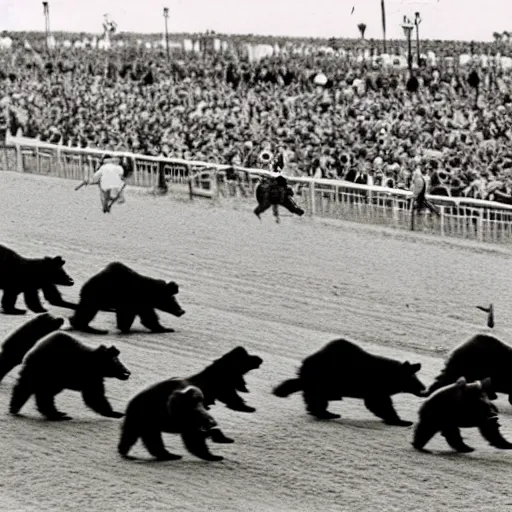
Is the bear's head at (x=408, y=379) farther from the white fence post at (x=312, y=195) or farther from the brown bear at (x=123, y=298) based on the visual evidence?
the white fence post at (x=312, y=195)

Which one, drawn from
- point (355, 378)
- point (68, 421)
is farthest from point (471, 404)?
point (68, 421)

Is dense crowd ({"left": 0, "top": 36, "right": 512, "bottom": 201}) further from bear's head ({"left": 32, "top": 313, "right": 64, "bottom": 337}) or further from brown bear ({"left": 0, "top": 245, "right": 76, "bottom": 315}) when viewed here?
bear's head ({"left": 32, "top": 313, "right": 64, "bottom": 337})

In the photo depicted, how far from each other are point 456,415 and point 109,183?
822 inches

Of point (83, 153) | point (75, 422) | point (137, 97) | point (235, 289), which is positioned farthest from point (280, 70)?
point (75, 422)

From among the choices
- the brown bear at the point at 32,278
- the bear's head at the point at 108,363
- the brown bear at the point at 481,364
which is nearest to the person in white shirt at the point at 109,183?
the brown bear at the point at 32,278

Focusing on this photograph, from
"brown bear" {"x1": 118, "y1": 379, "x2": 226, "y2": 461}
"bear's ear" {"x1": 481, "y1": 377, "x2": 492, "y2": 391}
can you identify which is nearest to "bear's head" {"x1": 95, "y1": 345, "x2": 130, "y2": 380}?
"brown bear" {"x1": 118, "y1": 379, "x2": 226, "y2": 461}

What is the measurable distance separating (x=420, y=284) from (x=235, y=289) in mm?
3233

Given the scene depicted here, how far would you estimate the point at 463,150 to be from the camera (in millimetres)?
32344

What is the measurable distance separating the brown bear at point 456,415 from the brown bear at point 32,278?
8295 mm

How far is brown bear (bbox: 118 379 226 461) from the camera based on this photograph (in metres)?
14.1

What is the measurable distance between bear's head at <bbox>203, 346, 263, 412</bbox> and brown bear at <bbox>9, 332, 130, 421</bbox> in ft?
3.21

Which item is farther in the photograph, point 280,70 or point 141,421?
point 280,70

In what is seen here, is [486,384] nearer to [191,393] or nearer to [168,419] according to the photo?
[191,393]

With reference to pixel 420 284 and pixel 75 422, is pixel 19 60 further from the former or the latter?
pixel 75 422
